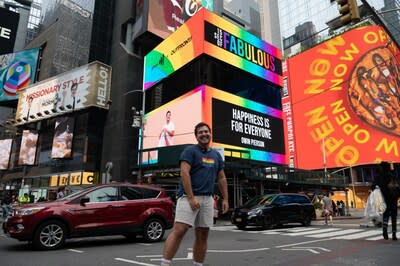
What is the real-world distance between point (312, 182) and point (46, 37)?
41.8 meters

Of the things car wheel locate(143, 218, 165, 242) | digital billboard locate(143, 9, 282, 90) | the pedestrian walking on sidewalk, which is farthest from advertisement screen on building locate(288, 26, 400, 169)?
car wheel locate(143, 218, 165, 242)

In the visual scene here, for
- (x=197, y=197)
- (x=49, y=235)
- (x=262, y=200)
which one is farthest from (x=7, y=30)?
(x=197, y=197)

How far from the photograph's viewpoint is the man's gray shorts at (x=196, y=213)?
13.4 ft

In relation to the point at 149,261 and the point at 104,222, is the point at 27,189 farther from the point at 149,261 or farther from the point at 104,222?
the point at 149,261

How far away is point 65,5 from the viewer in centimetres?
4541

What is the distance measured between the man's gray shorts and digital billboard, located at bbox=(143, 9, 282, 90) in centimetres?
2560

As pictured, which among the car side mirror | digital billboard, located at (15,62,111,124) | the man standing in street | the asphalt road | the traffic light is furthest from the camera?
digital billboard, located at (15,62,111,124)

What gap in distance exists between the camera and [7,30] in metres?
19.1

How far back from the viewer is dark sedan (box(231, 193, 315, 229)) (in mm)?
14133

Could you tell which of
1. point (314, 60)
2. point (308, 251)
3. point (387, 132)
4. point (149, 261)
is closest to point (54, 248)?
point (149, 261)

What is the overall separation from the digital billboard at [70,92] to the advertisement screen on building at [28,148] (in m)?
1.84

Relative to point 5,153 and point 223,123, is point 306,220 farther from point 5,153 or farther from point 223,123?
point 5,153

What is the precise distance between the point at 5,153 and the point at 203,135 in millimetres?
51298

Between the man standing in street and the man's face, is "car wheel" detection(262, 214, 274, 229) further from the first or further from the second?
the man's face
